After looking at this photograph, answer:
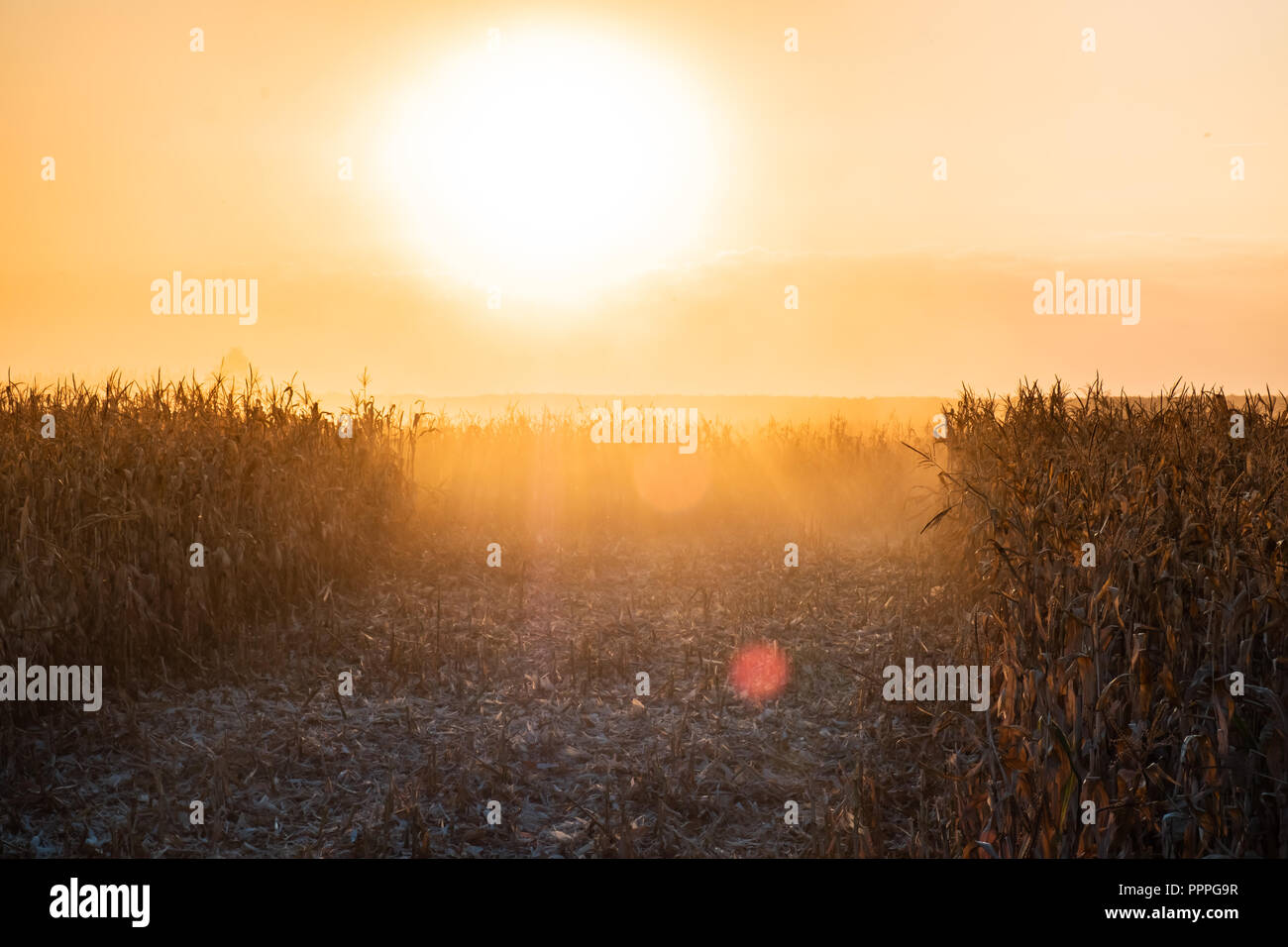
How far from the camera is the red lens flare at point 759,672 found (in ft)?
27.3

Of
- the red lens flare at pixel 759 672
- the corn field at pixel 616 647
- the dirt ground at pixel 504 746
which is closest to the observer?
the corn field at pixel 616 647

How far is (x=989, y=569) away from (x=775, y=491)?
7629mm

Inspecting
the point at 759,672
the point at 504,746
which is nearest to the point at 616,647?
the point at 759,672

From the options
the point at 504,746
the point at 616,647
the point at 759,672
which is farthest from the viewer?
the point at 616,647

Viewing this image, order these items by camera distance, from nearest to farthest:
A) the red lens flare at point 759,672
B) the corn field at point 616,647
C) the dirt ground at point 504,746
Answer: the corn field at point 616,647 < the dirt ground at point 504,746 < the red lens flare at point 759,672

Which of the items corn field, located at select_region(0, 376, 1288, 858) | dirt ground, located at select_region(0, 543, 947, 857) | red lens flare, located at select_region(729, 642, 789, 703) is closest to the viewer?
corn field, located at select_region(0, 376, 1288, 858)

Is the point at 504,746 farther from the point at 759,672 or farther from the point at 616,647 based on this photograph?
the point at 759,672

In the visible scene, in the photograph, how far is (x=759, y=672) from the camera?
346 inches

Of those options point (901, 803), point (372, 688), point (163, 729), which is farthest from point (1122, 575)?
point (163, 729)

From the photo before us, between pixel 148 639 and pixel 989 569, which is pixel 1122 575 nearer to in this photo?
pixel 989 569

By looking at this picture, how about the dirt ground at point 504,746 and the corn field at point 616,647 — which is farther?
the dirt ground at point 504,746

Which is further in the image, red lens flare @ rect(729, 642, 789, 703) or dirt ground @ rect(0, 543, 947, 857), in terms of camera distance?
red lens flare @ rect(729, 642, 789, 703)

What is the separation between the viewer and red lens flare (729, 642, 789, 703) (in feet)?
27.3

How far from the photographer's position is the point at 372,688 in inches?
323
